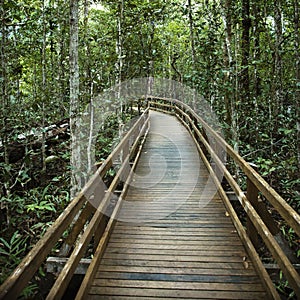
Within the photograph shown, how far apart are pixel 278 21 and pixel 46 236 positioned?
820 centimetres

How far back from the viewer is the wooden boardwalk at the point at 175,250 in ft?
9.09

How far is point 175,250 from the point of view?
3.48 m

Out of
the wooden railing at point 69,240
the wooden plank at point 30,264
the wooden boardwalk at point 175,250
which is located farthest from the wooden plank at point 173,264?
the wooden plank at point 30,264

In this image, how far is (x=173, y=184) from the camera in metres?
6.01

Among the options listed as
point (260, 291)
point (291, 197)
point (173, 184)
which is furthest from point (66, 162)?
point (260, 291)

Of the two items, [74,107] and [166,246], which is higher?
[74,107]

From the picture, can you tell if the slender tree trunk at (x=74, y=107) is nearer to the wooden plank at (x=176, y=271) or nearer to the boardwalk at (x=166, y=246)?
the boardwalk at (x=166, y=246)

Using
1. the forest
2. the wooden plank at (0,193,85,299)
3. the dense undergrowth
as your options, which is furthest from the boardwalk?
the forest

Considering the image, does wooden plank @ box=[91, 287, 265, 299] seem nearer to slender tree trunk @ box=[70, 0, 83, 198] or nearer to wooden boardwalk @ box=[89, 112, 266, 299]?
wooden boardwalk @ box=[89, 112, 266, 299]

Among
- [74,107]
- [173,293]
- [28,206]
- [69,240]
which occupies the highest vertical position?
[74,107]

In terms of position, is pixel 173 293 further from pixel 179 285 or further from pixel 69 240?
→ pixel 69 240

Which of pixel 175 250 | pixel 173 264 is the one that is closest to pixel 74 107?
pixel 175 250

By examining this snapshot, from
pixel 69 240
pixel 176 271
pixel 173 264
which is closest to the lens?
pixel 69 240

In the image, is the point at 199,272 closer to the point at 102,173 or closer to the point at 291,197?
the point at 102,173
